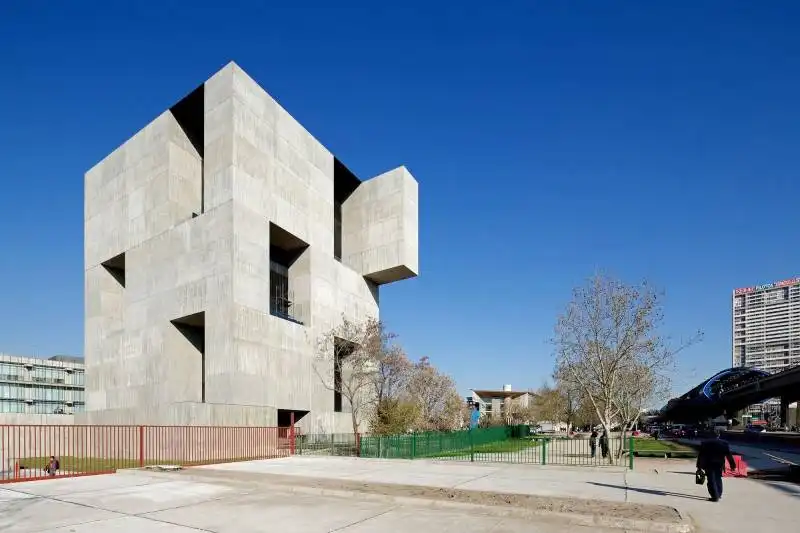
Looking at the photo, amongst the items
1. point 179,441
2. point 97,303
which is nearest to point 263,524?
point 179,441

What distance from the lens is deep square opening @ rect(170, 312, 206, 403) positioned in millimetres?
42156

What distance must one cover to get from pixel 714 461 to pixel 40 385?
399 feet

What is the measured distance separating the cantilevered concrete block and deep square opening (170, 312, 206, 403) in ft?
54.8

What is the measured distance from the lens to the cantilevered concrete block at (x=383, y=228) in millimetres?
53969

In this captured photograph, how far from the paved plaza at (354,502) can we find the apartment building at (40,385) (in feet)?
328

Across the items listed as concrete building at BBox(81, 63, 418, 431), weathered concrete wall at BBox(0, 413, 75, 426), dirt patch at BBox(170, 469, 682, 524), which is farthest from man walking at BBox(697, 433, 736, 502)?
weathered concrete wall at BBox(0, 413, 75, 426)

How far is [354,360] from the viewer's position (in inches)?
1863

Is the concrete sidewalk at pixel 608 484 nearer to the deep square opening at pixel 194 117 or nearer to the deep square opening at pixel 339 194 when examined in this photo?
the deep square opening at pixel 194 117

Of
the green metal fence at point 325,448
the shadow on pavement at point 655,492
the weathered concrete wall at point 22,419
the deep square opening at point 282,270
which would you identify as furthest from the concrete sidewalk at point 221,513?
the weathered concrete wall at point 22,419

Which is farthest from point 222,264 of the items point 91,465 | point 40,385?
point 40,385

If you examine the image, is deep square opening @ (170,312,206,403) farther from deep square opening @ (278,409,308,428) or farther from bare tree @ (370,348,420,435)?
bare tree @ (370,348,420,435)

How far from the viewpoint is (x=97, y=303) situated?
5144cm

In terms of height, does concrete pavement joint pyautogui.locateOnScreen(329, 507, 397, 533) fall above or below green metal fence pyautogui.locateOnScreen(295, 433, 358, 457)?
above

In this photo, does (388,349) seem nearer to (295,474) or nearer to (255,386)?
(255,386)
